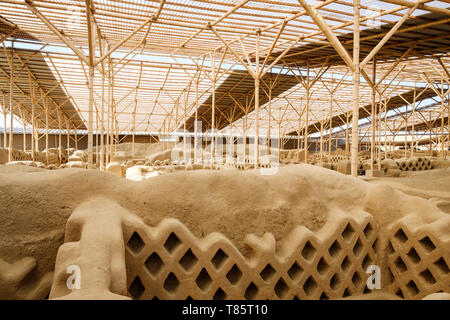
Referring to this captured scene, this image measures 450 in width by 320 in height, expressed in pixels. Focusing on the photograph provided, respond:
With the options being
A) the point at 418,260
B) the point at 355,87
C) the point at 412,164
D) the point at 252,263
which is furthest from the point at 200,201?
the point at 412,164

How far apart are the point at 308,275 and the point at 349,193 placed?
1.30m

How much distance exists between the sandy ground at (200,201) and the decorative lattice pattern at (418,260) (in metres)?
0.25

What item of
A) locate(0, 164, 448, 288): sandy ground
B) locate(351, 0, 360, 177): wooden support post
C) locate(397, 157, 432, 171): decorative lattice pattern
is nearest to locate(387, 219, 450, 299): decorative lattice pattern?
locate(0, 164, 448, 288): sandy ground

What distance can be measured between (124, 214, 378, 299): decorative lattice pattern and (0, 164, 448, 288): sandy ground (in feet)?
0.60

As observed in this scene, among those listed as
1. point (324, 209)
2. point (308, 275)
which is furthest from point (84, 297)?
point (324, 209)

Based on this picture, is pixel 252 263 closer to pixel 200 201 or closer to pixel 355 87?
pixel 200 201

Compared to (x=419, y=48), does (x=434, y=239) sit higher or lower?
lower

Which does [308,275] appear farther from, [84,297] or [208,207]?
[84,297]

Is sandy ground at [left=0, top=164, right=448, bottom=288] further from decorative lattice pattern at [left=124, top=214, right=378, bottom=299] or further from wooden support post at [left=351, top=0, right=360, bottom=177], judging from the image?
wooden support post at [left=351, top=0, right=360, bottom=177]

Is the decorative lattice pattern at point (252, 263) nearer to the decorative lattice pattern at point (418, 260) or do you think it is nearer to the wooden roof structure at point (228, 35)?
the decorative lattice pattern at point (418, 260)

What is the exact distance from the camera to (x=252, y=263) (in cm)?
339

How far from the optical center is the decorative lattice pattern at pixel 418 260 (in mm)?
3535

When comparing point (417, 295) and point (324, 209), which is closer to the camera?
point (417, 295)
